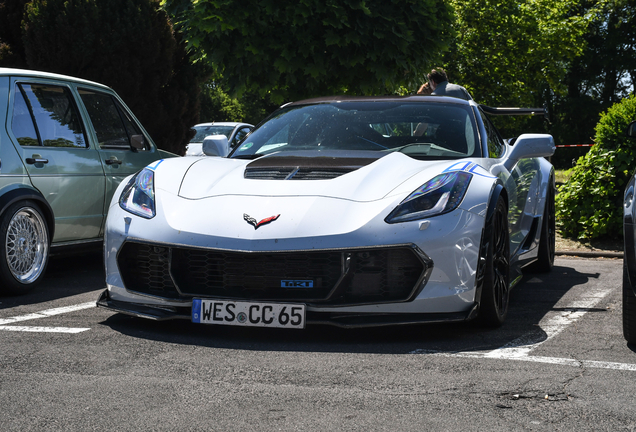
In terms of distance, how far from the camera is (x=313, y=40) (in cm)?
980

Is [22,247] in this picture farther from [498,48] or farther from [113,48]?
[498,48]

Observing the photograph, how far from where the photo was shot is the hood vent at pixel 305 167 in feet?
15.3

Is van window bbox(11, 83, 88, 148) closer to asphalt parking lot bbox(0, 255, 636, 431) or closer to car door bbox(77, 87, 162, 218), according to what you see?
car door bbox(77, 87, 162, 218)

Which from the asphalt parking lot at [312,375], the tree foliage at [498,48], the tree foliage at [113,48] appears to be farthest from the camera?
the tree foliage at [498,48]

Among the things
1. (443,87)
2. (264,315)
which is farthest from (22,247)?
(443,87)

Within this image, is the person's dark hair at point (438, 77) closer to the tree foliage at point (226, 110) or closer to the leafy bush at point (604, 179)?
the leafy bush at point (604, 179)

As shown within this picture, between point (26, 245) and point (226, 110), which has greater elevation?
point (26, 245)

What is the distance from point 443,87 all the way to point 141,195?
5.76m

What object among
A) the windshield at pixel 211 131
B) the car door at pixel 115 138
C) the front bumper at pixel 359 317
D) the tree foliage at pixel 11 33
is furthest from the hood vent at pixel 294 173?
the windshield at pixel 211 131

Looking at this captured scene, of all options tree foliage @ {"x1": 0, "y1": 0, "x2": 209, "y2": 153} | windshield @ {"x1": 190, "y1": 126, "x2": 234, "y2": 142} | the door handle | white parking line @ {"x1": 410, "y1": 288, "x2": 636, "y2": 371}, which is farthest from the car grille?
windshield @ {"x1": 190, "y1": 126, "x2": 234, "y2": 142}

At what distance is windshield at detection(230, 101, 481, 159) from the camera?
17.6 feet

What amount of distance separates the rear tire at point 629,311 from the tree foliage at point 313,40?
611cm

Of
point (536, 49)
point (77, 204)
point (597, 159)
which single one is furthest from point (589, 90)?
point (77, 204)

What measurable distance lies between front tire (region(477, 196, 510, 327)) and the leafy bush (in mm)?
5240
